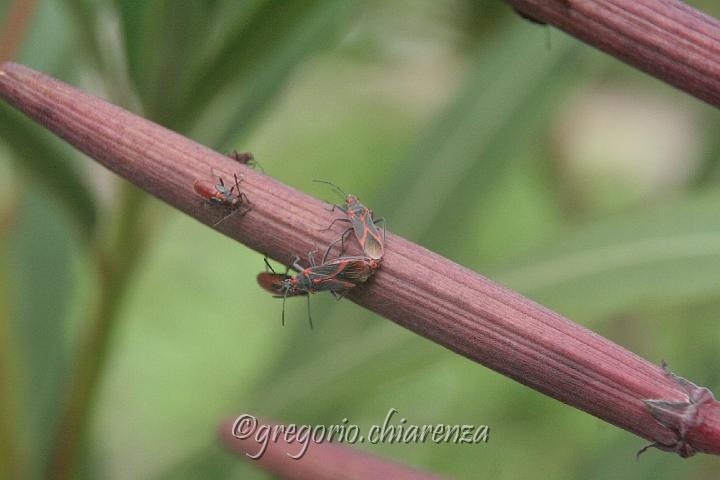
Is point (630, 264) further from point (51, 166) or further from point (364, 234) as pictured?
point (51, 166)

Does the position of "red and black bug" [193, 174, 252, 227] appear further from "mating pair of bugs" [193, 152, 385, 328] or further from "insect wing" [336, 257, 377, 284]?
"insect wing" [336, 257, 377, 284]

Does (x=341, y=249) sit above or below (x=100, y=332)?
above

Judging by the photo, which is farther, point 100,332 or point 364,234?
point 100,332

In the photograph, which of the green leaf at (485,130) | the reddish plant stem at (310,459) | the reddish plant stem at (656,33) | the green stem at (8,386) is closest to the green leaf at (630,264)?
the green leaf at (485,130)

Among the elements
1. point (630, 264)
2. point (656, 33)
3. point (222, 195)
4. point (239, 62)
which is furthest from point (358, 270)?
point (630, 264)

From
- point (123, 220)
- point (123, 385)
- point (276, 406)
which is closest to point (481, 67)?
point (276, 406)
